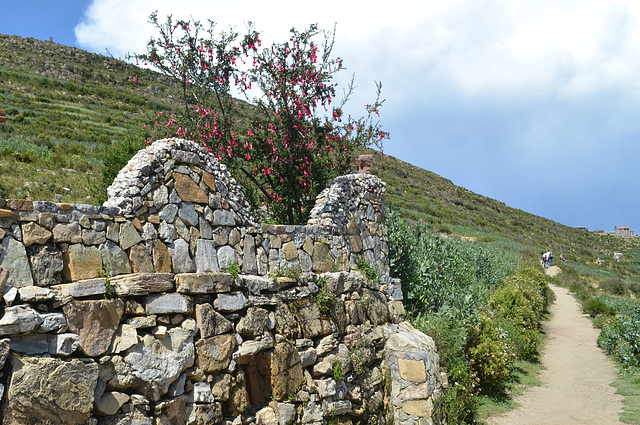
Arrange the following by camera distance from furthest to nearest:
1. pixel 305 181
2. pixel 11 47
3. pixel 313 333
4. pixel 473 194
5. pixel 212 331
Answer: pixel 473 194
pixel 11 47
pixel 305 181
pixel 313 333
pixel 212 331

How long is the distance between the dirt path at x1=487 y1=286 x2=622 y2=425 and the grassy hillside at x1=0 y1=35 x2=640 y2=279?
17.9 feet

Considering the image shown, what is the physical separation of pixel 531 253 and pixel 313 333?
33.2m

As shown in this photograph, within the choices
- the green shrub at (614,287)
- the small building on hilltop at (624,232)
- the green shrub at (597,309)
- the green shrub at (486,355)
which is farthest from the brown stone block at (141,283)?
the small building on hilltop at (624,232)

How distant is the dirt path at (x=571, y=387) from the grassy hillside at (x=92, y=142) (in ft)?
17.9

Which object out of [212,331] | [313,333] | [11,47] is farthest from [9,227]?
[11,47]

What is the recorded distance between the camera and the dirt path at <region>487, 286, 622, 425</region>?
9.77 m

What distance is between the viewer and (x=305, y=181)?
28.4 feet

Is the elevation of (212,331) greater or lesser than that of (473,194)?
lesser

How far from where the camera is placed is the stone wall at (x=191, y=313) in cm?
378

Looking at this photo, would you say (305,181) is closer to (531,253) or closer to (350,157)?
(350,157)

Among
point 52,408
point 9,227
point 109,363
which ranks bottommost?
point 52,408

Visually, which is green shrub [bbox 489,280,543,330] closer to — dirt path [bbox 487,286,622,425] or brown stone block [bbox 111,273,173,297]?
dirt path [bbox 487,286,622,425]

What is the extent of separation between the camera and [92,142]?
78.0 feet

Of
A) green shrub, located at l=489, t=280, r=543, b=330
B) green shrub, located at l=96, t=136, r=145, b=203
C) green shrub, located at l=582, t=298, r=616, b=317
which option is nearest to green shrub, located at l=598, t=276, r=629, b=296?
green shrub, located at l=582, t=298, r=616, b=317
